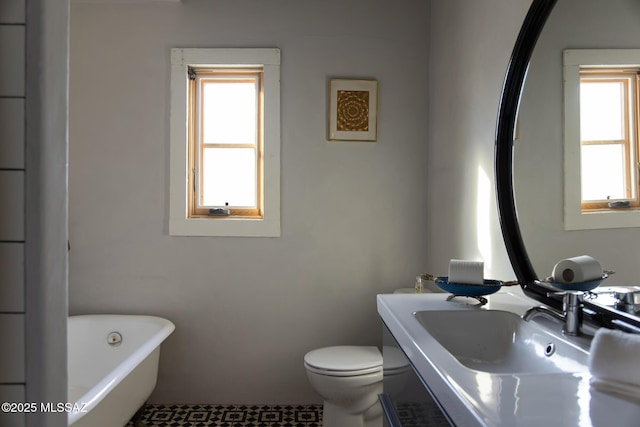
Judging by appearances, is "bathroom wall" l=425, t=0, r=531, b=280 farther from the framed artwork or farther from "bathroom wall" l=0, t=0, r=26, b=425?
"bathroom wall" l=0, t=0, r=26, b=425

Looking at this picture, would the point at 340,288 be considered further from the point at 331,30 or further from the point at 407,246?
the point at 331,30

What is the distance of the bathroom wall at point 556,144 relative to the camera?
1.14 metres

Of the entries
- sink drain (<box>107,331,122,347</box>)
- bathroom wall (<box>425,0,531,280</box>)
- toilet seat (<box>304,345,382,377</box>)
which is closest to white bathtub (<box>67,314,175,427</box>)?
sink drain (<box>107,331,122,347</box>)

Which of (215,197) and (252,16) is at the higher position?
(252,16)

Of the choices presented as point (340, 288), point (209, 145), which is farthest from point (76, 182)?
point (340, 288)

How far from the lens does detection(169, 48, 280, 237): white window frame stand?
116 inches

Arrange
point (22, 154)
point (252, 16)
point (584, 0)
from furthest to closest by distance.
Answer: point (252, 16)
point (584, 0)
point (22, 154)

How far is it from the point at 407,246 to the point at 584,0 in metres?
1.89

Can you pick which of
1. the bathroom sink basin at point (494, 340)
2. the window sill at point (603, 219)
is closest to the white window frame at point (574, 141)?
the window sill at point (603, 219)

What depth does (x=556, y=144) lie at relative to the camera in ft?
4.56

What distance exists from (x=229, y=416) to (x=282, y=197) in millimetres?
1309

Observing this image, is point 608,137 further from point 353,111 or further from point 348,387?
point 353,111

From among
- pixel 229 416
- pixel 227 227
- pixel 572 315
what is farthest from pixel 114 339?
pixel 572 315

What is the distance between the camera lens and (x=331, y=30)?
9.76 feet
